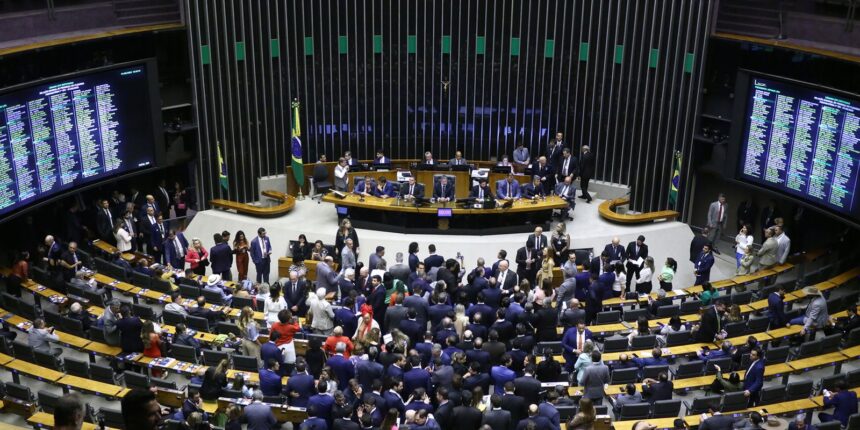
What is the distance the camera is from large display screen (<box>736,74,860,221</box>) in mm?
17031

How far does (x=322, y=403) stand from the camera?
464 inches

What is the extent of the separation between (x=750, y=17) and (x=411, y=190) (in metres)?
7.94

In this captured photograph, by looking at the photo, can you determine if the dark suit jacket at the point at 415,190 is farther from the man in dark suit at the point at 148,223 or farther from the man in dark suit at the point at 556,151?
the man in dark suit at the point at 148,223

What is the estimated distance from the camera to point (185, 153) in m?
21.6

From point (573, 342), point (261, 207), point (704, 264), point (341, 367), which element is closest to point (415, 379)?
point (341, 367)

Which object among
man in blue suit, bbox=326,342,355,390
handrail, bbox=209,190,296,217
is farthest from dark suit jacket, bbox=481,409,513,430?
handrail, bbox=209,190,296,217

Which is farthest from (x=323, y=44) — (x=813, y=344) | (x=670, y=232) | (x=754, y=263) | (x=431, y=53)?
(x=813, y=344)

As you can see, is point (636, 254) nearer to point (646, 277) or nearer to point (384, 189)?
point (646, 277)

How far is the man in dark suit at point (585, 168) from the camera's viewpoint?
22047 millimetres

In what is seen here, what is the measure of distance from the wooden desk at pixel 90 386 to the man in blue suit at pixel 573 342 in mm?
6372

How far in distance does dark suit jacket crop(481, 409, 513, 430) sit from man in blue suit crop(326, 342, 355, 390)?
7.09ft

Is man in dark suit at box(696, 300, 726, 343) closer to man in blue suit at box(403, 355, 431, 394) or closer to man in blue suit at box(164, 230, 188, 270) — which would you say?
man in blue suit at box(403, 355, 431, 394)

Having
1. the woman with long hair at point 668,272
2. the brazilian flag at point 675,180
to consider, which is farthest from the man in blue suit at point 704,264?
the brazilian flag at point 675,180

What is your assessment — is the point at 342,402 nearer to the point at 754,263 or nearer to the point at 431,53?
the point at 754,263
